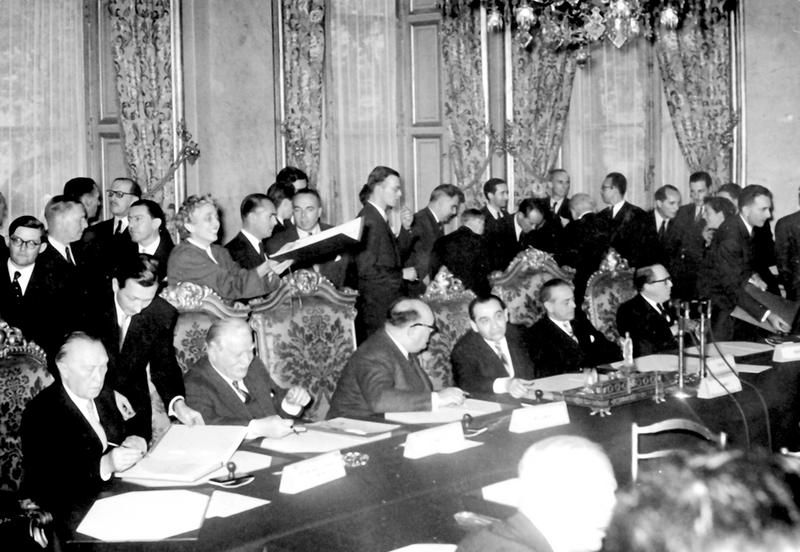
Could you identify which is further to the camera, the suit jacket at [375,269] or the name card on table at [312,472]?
the suit jacket at [375,269]

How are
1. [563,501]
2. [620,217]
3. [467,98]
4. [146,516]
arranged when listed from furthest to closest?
1. [467,98]
2. [620,217]
3. [146,516]
4. [563,501]

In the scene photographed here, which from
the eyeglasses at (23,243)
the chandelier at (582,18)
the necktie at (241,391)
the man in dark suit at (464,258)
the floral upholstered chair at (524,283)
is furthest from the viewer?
the man in dark suit at (464,258)

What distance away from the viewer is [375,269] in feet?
21.3

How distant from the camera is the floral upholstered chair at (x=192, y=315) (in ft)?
13.7

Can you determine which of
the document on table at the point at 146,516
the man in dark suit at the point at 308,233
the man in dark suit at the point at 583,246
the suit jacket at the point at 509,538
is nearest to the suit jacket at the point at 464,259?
the man in dark suit at the point at 308,233

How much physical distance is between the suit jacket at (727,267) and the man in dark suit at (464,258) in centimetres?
153

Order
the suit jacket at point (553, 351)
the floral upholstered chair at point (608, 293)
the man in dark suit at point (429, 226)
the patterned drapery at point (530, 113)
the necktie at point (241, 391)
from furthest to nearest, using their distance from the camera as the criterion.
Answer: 1. the patterned drapery at point (530, 113)
2. the man in dark suit at point (429, 226)
3. the floral upholstered chair at point (608, 293)
4. the suit jacket at point (553, 351)
5. the necktie at point (241, 391)

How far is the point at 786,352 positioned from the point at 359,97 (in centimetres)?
583

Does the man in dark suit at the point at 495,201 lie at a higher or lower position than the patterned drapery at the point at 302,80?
lower

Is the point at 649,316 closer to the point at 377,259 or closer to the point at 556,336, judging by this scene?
the point at 556,336

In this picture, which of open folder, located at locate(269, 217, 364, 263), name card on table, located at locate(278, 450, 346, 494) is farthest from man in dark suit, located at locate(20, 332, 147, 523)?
open folder, located at locate(269, 217, 364, 263)

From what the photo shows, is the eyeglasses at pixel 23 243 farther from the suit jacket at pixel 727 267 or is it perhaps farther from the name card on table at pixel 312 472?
the suit jacket at pixel 727 267

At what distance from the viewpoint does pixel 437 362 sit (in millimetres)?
4973

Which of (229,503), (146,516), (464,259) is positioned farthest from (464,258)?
(146,516)
